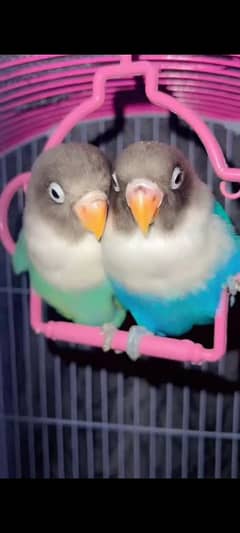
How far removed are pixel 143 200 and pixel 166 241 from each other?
0.09 m

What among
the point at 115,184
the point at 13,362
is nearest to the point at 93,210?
the point at 115,184

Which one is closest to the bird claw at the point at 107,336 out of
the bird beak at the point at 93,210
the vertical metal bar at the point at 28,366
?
the bird beak at the point at 93,210

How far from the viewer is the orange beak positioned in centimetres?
68

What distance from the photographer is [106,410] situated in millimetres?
1190

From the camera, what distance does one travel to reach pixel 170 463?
3.92 feet

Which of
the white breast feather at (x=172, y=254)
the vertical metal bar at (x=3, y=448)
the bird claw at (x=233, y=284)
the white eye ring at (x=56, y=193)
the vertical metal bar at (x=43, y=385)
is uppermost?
the white eye ring at (x=56, y=193)

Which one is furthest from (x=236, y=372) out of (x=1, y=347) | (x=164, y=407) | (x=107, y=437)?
(x=1, y=347)

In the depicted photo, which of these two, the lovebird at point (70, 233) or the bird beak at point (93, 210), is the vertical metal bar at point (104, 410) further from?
the bird beak at point (93, 210)

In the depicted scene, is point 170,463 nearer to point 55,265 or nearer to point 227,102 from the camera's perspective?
point 55,265

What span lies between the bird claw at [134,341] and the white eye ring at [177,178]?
7.5 inches

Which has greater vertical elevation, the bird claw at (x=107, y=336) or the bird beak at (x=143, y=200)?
the bird beak at (x=143, y=200)

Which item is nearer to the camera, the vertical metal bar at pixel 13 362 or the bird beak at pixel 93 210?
the bird beak at pixel 93 210

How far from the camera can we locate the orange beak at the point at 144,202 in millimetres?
684

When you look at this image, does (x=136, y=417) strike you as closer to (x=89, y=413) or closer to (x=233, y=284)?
(x=89, y=413)
